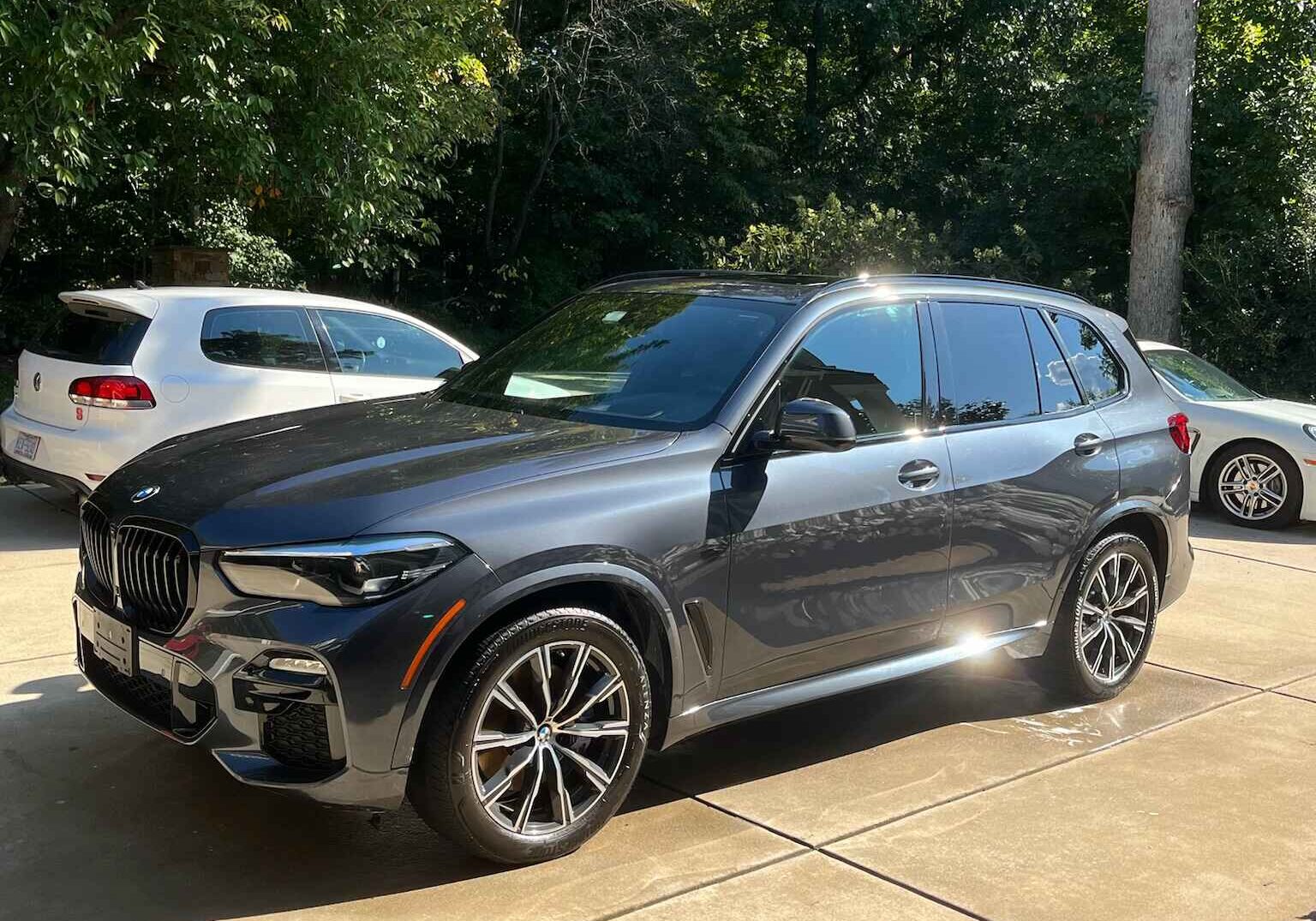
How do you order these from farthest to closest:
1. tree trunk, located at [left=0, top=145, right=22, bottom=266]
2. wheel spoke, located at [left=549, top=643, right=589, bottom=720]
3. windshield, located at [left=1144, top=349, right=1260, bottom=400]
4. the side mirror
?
1. tree trunk, located at [left=0, top=145, right=22, bottom=266]
2. windshield, located at [left=1144, top=349, right=1260, bottom=400]
3. the side mirror
4. wheel spoke, located at [left=549, top=643, right=589, bottom=720]

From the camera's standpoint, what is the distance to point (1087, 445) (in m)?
5.61

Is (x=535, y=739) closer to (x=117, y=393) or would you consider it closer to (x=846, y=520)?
(x=846, y=520)

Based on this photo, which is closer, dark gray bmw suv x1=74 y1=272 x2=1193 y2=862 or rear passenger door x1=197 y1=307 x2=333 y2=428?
dark gray bmw suv x1=74 y1=272 x2=1193 y2=862

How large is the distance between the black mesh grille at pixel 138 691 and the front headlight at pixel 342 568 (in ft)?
1.60

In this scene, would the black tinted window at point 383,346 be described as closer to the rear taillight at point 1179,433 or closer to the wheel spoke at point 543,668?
the rear taillight at point 1179,433

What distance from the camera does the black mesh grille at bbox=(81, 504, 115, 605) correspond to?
4215 mm

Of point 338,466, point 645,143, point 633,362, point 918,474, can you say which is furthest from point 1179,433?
point 645,143

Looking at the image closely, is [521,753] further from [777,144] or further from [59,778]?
[777,144]

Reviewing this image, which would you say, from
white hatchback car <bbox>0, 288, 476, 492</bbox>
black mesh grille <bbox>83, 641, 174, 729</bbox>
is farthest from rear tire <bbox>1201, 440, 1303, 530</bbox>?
black mesh grille <bbox>83, 641, 174, 729</bbox>

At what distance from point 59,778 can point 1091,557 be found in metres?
4.00

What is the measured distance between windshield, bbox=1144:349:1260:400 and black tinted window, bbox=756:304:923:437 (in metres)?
7.38

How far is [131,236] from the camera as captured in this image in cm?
1822

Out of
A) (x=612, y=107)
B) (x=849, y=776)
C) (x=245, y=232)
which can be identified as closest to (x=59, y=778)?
(x=849, y=776)

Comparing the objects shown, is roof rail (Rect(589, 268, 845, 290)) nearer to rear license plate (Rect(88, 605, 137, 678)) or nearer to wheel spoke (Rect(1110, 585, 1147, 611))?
wheel spoke (Rect(1110, 585, 1147, 611))
